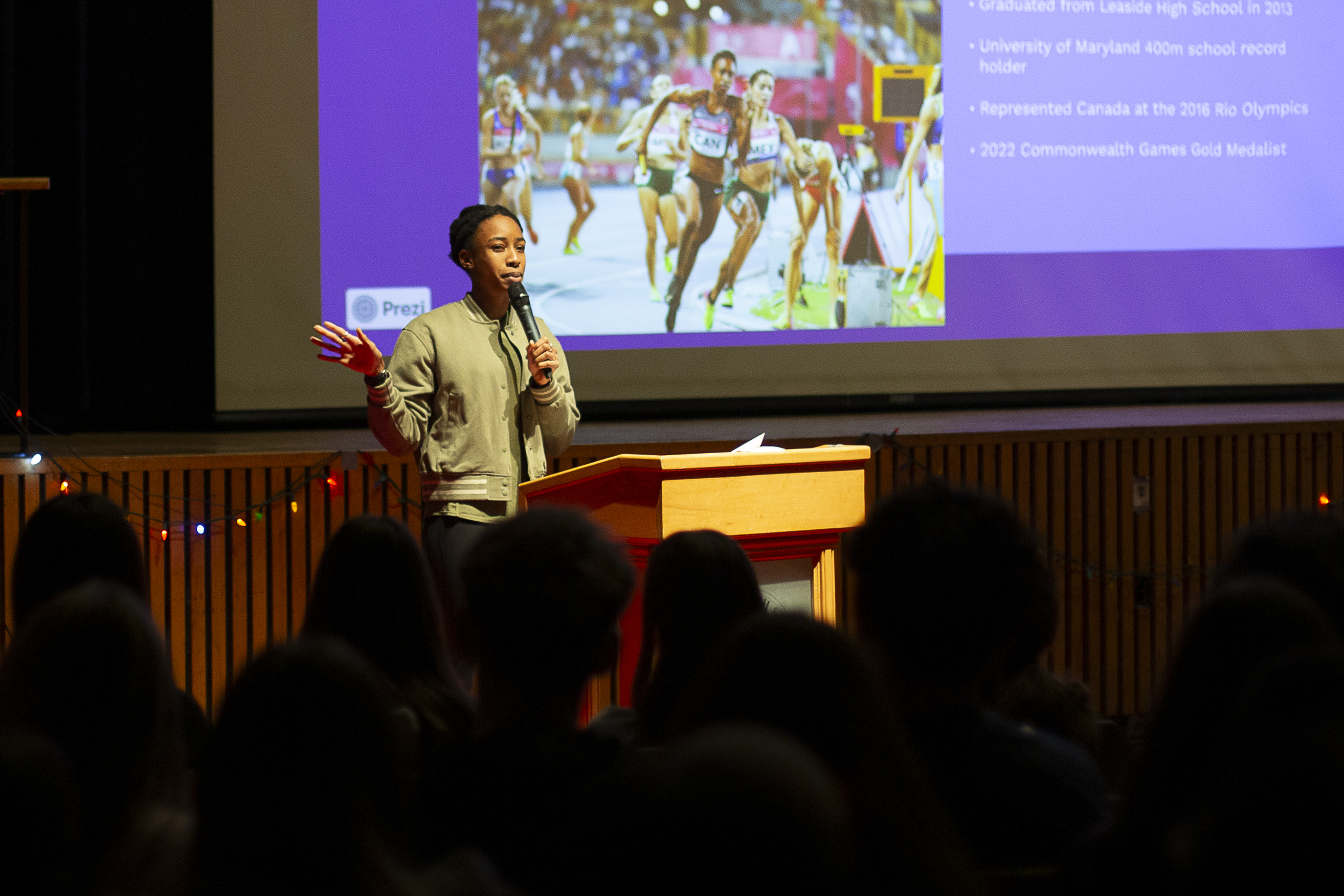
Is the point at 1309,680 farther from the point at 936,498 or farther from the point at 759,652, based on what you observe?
the point at 936,498

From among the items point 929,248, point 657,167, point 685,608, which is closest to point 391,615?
point 685,608

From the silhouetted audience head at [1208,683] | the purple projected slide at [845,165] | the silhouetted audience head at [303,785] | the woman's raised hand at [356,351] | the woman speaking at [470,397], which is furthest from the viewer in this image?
the purple projected slide at [845,165]

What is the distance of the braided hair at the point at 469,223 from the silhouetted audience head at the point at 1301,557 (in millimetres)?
1791

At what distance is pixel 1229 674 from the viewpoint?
3.60ft

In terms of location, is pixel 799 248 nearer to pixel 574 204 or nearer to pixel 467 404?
pixel 574 204

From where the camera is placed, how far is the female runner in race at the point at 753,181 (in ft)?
14.7

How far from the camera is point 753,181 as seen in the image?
4.48m

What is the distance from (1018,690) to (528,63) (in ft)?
10.6

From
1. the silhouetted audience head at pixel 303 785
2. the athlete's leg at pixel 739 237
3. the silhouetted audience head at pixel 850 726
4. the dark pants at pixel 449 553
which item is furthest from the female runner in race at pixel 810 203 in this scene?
the silhouetted audience head at pixel 303 785

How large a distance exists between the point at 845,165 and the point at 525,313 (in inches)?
77.5

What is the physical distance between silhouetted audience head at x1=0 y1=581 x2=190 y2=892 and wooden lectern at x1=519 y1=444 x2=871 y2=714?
152 centimetres

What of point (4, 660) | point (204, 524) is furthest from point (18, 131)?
point (4, 660)

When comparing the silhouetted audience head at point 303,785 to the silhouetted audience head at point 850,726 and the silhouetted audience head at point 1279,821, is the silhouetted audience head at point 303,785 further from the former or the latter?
the silhouetted audience head at point 1279,821

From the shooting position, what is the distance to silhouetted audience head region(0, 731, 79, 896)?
0.80m
